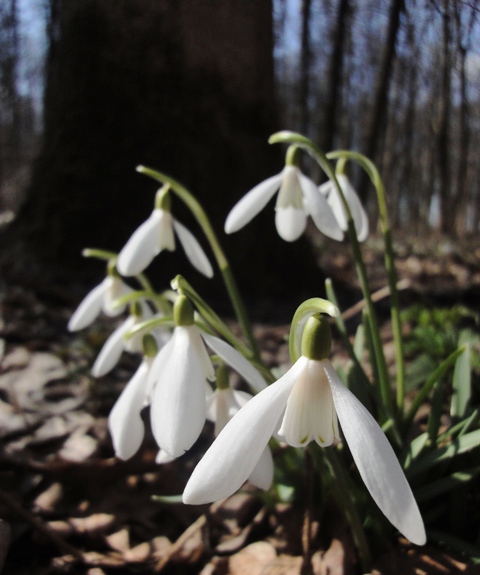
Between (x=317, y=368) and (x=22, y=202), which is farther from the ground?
(x=22, y=202)

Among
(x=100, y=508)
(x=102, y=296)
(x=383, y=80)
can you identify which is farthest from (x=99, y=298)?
(x=383, y=80)

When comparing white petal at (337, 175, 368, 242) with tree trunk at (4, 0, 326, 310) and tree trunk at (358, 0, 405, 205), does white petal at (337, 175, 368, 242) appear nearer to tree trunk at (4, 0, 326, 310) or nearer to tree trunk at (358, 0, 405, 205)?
tree trunk at (358, 0, 405, 205)

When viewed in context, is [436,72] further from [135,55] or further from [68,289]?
[68,289]

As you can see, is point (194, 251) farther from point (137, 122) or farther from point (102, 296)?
point (137, 122)

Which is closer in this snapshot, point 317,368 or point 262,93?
point 317,368

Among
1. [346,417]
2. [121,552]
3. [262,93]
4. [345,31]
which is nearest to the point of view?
[346,417]

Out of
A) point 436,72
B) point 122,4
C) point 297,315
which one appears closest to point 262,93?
point 122,4
